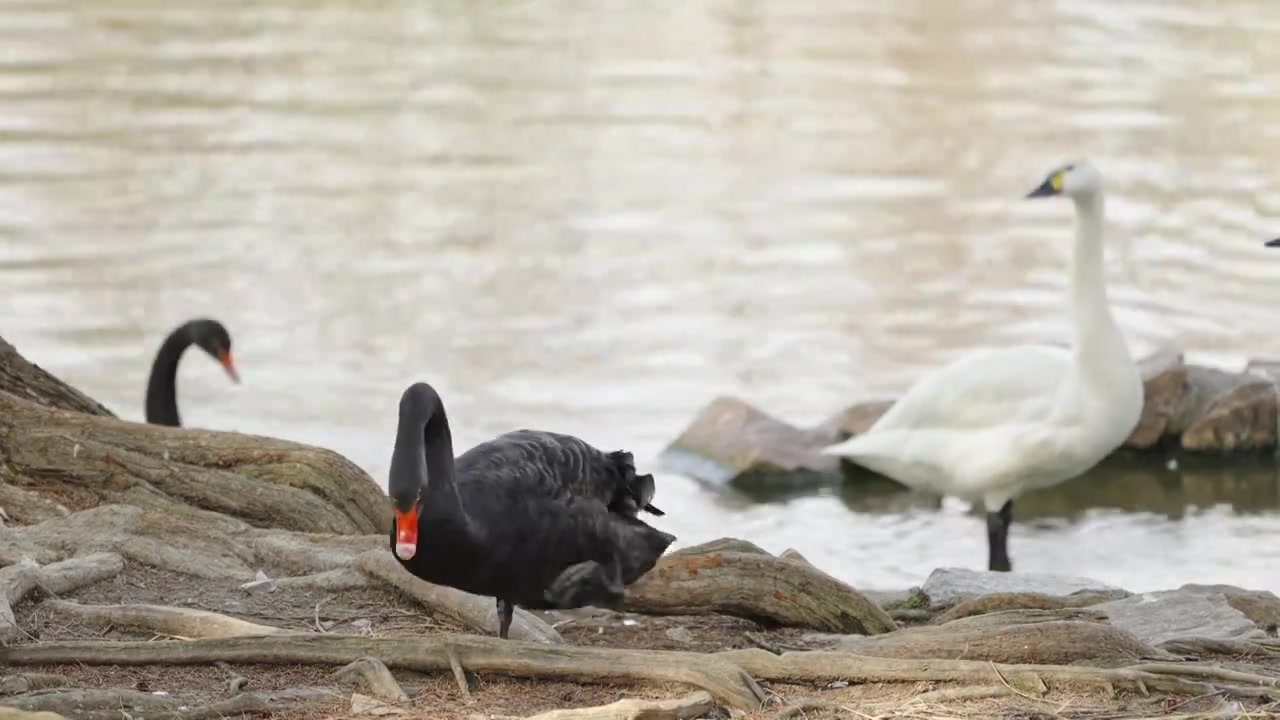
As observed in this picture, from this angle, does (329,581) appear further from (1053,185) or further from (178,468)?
(1053,185)

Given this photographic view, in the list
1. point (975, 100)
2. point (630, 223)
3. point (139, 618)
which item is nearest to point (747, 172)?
point (630, 223)

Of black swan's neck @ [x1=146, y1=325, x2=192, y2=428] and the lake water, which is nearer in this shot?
black swan's neck @ [x1=146, y1=325, x2=192, y2=428]

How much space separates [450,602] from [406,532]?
51.5 inches

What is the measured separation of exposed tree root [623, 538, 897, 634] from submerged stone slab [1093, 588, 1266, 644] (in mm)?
722

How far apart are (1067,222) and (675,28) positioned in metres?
10.4

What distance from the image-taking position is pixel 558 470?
4.85 m

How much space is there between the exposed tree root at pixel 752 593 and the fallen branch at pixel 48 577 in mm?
1376

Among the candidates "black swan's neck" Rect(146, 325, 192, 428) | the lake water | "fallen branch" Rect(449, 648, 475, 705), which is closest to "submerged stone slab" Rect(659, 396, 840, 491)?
the lake water

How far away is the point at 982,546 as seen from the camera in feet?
29.4

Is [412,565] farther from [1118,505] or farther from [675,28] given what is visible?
[675,28]

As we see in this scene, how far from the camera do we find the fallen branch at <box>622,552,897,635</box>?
538 centimetres

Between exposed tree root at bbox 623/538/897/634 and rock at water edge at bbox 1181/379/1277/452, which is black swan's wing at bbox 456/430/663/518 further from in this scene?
rock at water edge at bbox 1181/379/1277/452

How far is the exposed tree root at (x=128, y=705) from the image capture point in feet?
13.7

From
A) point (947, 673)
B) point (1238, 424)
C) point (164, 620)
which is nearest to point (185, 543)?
point (164, 620)
